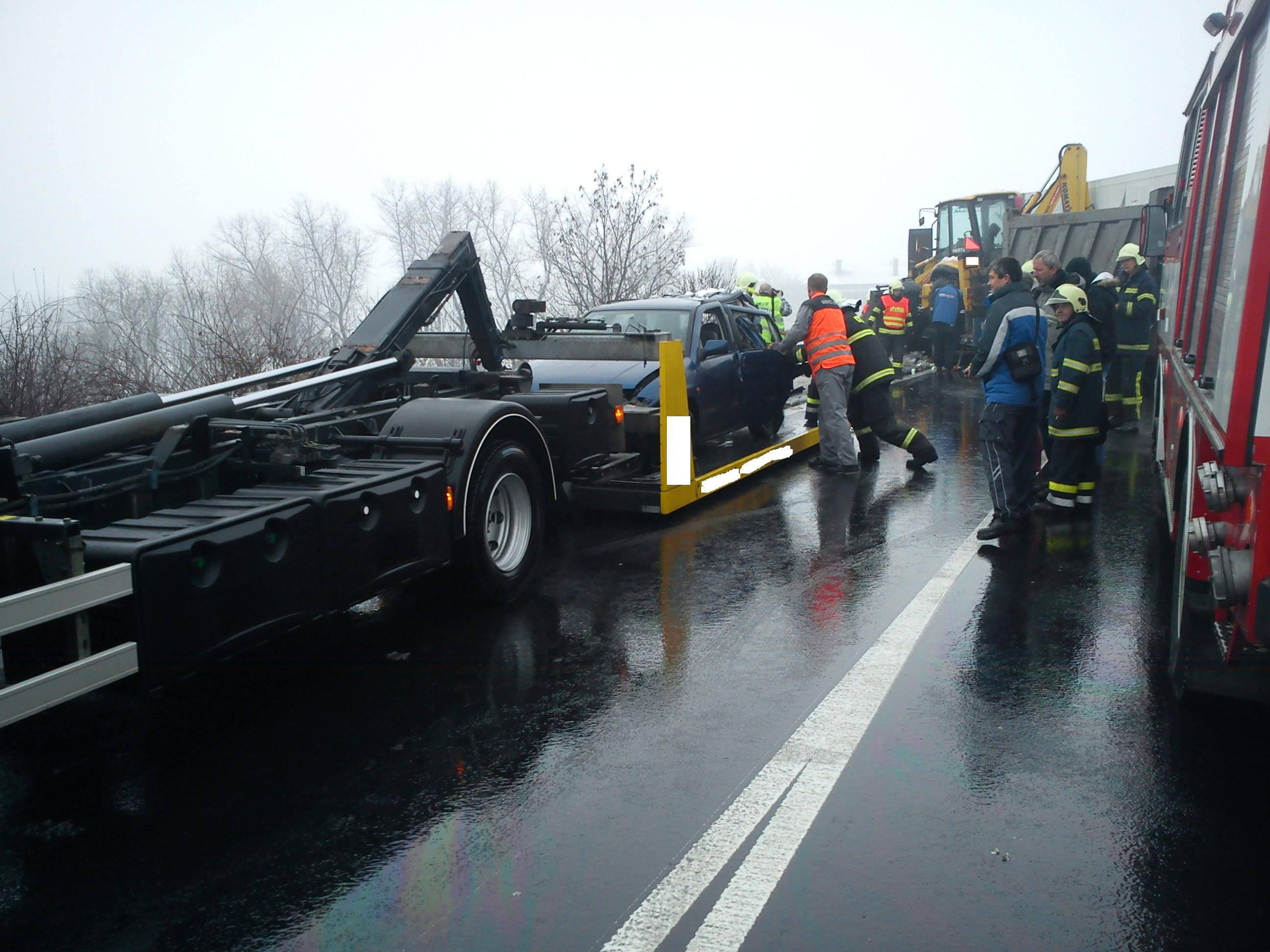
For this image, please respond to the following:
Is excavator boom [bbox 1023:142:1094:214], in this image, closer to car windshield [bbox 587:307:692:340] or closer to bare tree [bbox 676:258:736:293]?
bare tree [bbox 676:258:736:293]

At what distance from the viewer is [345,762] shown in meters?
4.07

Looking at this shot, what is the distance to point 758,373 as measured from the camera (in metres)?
10.6

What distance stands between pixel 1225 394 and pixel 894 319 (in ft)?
53.7

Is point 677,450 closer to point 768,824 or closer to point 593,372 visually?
point 593,372

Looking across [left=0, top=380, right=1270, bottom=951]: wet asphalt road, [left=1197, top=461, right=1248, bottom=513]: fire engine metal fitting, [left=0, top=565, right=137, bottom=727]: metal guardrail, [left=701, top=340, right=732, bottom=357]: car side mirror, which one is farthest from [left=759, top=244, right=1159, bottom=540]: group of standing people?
[left=0, top=565, right=137, bottom=727]: metal guardrail

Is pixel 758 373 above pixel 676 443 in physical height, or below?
above

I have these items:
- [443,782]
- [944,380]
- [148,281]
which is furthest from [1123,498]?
[148,281]

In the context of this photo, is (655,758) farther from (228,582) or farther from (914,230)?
(914,230)

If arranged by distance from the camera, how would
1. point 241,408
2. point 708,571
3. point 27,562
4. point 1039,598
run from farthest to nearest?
point 708,571
point 1039,598
point 241,408
point 27,562

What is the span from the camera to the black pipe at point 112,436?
4.38 metres

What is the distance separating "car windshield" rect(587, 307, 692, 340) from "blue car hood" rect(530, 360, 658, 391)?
1.29ft

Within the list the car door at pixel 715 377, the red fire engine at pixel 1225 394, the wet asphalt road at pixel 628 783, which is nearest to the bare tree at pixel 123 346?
the car door at pixel 715 377

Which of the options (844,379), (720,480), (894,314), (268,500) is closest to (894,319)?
(894,314)

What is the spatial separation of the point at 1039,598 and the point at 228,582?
14.7 feet
